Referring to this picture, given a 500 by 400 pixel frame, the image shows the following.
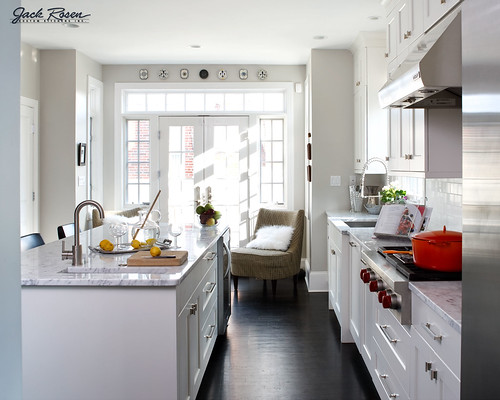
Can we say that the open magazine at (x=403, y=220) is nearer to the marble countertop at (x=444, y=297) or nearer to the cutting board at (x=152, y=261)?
the marble countertop at (x=444, y=297)

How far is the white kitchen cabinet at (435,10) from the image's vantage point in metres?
2.51

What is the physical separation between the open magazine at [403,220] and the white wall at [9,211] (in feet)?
8.94

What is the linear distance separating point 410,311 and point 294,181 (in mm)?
4701

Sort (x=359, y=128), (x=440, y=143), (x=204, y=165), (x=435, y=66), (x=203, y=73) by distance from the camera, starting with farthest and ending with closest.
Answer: (x=204, y=165) → (x=203, y=73) → (x=359, y=128) → (x=440, y=143) → (x=435, y=66)

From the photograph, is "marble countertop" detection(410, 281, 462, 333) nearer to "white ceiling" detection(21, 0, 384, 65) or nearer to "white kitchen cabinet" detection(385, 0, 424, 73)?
"white kitchen cabinet" detection(385, 0, 424, 73)

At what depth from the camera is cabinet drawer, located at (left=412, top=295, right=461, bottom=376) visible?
62.1 inches

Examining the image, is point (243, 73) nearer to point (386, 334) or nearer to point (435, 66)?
point (435, 66)

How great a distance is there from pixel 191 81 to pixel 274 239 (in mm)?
2458

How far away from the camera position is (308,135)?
611 cm

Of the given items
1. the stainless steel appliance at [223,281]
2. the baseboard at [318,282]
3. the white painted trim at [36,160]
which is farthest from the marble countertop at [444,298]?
the white painted trim at [36,160]

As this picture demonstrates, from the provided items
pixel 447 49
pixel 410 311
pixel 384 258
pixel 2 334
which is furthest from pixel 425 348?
pixel 2 334

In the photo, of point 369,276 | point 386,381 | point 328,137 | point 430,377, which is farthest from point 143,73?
point 430,377

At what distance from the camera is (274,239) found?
596 cm

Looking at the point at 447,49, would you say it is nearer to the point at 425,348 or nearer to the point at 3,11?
the point at 425,348
